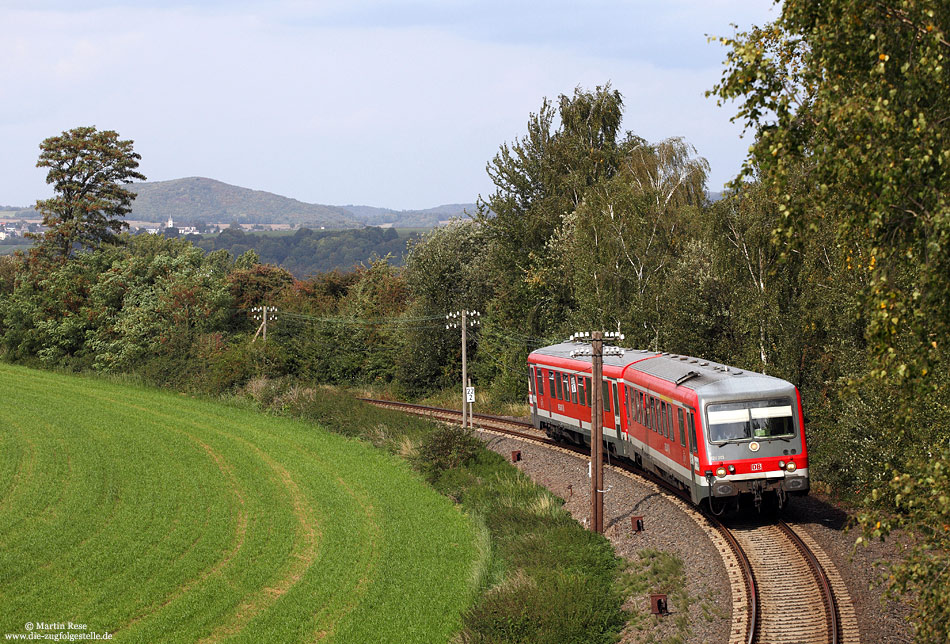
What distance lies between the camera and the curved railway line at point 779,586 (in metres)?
15.2

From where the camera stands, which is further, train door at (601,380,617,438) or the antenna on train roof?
train door at (601,380,617,438)

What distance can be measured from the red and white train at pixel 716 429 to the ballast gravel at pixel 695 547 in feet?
3.31

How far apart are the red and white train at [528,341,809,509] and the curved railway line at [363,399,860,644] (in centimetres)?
91

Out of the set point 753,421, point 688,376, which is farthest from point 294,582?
point 753,421

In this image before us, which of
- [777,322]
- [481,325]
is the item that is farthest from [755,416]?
[481,325]

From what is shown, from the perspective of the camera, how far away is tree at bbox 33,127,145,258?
241 ft

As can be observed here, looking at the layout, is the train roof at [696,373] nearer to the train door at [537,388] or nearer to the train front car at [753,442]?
the train front car at [753,442]

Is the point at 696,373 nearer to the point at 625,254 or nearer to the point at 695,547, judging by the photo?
the point at 695,547

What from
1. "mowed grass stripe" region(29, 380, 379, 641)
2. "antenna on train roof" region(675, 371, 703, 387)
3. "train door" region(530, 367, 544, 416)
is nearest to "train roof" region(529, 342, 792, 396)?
"antenna on train roof" region(675, 371, 703, 387)

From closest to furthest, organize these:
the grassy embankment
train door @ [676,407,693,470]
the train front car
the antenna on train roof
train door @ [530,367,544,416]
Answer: the grassy embankment → the train front car → train door @ [676,407,693,470] → the antenna on train roof → train door @ [530,367,544,416]

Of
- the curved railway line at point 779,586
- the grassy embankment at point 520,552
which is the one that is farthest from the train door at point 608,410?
the curved railway line at point 779,586

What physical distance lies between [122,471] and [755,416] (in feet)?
86.8

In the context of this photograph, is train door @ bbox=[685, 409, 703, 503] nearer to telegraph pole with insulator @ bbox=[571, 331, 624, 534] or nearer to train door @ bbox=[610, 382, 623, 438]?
telegraph pole with insulator @ bbox=[571, 331, 624, 534]

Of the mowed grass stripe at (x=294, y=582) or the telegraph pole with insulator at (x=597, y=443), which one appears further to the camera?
the telegraph pole with insulator at (x=597, y=443)
